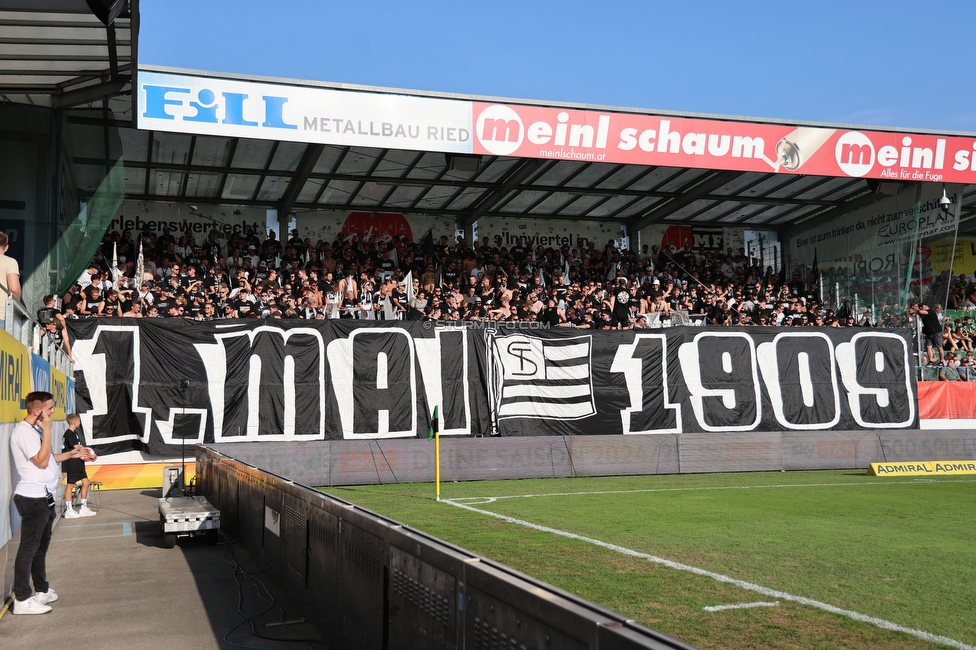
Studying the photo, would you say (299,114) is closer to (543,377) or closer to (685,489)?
(543,377)

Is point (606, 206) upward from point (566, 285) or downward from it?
upward

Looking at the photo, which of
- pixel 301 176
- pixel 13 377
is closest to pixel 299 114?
pixel 301 176

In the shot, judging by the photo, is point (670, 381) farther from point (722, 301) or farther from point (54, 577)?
point (54, 577)

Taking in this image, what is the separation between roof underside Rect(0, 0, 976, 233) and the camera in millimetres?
19422

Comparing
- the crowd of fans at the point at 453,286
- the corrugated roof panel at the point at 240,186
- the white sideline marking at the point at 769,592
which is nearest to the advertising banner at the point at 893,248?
the crowd of fans at the point at 453,286

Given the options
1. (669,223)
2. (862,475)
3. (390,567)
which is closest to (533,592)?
(390,567)

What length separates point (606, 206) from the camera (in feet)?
114

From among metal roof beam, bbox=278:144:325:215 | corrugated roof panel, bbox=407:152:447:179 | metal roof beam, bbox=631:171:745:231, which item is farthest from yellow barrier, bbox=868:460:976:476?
metal roof beam, bbox=278:144:325:215

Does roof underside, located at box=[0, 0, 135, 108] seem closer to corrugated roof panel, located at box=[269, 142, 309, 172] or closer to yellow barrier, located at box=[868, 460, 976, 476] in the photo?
corrugated roof panel, located at box=[269, 142, 309, 172]

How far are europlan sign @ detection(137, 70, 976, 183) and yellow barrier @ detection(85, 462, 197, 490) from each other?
855 cm

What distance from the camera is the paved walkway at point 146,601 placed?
6.98 metres

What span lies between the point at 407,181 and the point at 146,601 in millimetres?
23037

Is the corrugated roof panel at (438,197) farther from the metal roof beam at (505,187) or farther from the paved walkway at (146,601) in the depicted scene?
the paved walkway at (146,601)

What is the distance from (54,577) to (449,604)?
7249 mm
